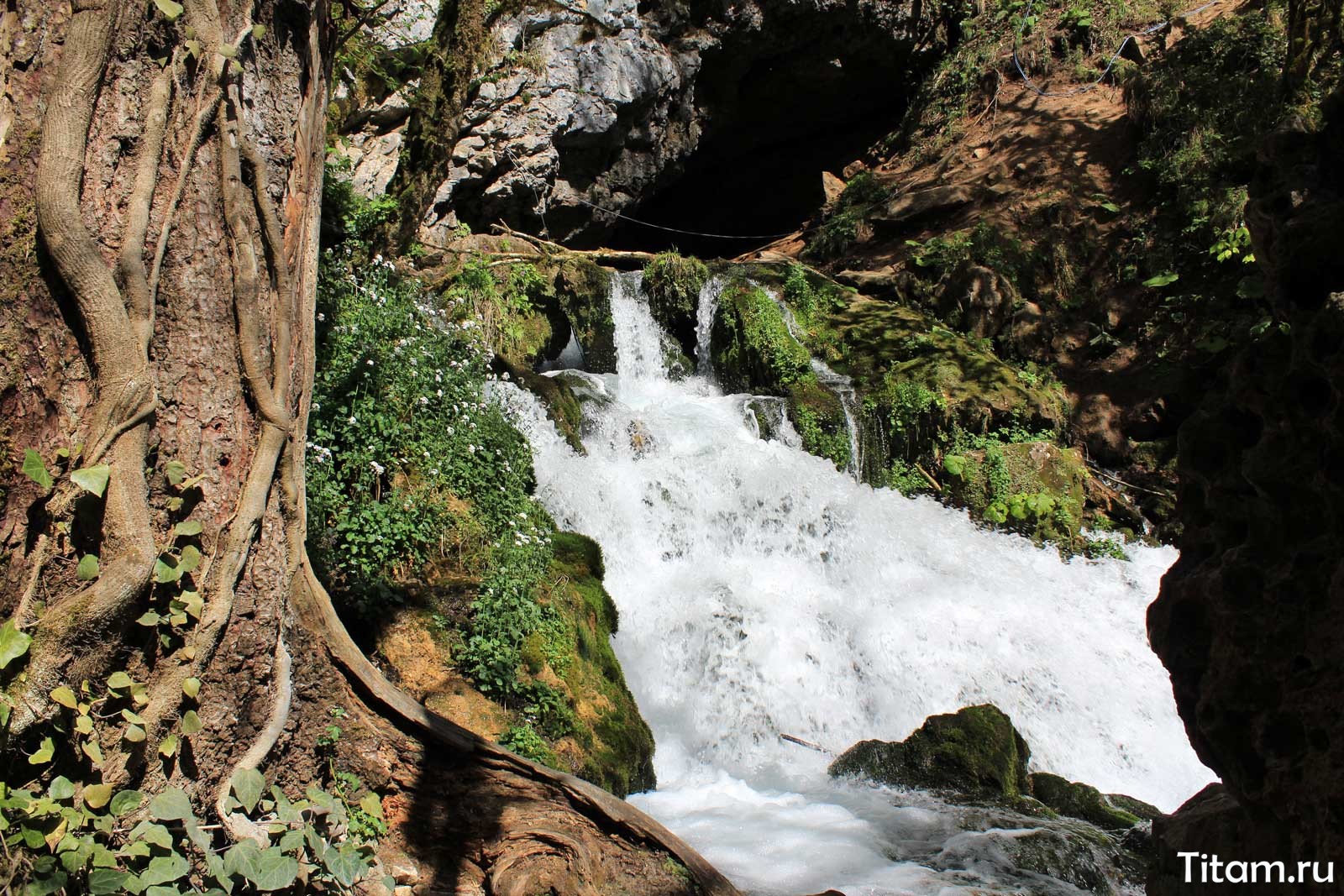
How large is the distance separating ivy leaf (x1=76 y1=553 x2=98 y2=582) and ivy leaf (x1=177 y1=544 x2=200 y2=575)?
211 millimetres

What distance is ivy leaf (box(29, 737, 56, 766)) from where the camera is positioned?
6.11 feet

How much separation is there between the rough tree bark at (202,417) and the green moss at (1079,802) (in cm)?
349

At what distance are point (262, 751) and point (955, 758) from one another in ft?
14.7

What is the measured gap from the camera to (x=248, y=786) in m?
2.25

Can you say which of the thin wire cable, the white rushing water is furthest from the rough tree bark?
the thin wire cable

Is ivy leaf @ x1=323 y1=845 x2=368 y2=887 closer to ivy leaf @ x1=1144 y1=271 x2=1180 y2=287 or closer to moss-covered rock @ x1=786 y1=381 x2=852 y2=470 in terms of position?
moss-covered rock @ x1=786 y1=381 x2=852 y2=470

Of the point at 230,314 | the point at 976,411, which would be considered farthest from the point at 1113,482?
the point at 230,314

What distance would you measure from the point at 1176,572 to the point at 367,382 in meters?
4.87

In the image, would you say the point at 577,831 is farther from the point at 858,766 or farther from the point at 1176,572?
the point at 858,766

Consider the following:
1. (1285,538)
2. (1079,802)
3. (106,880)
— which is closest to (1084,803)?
(1079,802)

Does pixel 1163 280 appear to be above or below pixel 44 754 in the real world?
above

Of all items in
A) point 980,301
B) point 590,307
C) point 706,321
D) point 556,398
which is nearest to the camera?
point 556,398

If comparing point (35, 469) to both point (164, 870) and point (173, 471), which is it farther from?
point (164, 870)

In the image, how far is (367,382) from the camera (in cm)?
592
